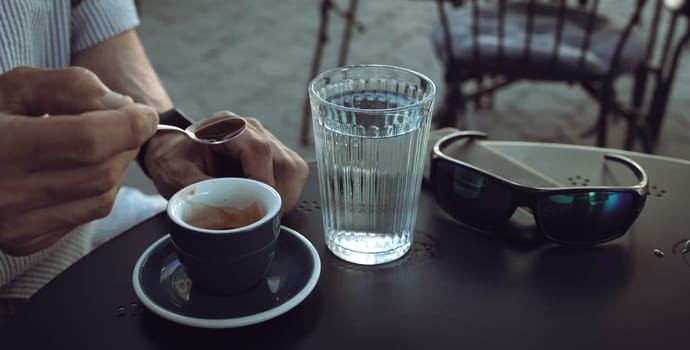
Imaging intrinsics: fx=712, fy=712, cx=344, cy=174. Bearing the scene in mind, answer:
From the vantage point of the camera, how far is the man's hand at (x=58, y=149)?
616mm

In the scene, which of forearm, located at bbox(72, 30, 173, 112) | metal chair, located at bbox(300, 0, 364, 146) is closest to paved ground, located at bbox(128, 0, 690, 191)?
metal chair, located at bbox(300, 0, 364, 146)

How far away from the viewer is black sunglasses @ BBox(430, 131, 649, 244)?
2.62 ft

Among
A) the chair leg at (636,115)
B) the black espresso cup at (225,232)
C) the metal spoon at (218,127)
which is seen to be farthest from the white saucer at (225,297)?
the chair leg at (636,115)

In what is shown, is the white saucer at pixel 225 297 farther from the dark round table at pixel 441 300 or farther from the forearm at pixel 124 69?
the forearm at pixel 124 69

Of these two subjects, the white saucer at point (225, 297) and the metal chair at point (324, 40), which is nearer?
the white saucer at point (225, 297)

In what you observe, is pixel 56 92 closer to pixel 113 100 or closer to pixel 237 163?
pixel 113 100

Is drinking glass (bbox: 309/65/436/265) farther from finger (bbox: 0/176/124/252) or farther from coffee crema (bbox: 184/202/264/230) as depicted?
finger (bbox: 0/176/124/252)

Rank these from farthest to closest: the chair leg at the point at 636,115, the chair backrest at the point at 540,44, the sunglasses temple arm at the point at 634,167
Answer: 1. the chair leg at the point at 636,115
2. the chair backrest at the point at 540,44
3. the sunglasses temple arm at the point at 634,167

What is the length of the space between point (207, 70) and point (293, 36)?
542 millimetres

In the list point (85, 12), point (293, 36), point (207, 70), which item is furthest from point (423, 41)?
point (85, 12)

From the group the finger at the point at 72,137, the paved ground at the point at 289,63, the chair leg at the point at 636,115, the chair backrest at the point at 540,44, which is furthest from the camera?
the paved ground at the point at 289,63

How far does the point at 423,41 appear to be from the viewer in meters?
3.40

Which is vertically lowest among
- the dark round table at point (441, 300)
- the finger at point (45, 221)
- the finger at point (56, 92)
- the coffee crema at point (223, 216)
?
the dark round table at point (441, 300)

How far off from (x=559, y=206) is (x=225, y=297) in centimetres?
38
